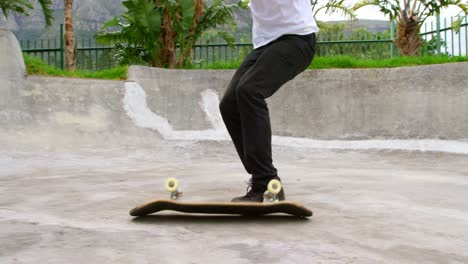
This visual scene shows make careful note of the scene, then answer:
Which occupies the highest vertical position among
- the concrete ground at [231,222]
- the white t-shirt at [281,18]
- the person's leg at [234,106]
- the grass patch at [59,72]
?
the grass patch at [59,72]

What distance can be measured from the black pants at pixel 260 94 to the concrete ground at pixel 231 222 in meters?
0.36

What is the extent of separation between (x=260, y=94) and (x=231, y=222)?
29.9 inches

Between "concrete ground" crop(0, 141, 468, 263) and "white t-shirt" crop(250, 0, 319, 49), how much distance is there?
111 centimetres

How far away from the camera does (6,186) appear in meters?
4.32

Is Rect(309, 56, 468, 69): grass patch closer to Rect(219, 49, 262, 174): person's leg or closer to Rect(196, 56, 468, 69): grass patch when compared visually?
Rect(196, 56, 468, 69): grass patch

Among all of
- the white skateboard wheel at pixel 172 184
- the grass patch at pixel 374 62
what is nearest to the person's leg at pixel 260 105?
the white skateboard wheel at pixel 172 184

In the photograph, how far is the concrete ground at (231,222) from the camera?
1900mm

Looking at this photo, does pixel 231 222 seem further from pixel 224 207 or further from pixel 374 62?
pixel 374 62

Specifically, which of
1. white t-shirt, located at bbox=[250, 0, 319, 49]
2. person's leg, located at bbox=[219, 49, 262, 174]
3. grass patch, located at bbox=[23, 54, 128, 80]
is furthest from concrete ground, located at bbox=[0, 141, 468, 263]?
grass patch, located at bbox=[23, 54, 128, 80]

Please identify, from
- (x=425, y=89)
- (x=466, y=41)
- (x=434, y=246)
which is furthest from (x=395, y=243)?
(x=466, y=41)

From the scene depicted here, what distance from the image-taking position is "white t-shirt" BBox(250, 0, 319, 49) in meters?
2.91

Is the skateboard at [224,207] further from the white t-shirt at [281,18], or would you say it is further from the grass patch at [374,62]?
the grass patch at [374,62]

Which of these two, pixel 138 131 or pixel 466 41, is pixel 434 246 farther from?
pixel 466 41

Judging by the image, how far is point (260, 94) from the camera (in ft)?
9.11
